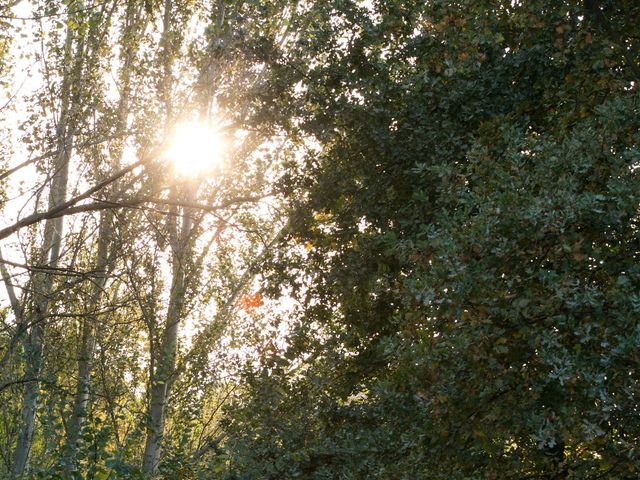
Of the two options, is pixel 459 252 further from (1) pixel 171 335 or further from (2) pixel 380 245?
(1) pixel 171 335

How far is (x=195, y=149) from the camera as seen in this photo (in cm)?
1584

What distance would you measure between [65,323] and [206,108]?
468cm

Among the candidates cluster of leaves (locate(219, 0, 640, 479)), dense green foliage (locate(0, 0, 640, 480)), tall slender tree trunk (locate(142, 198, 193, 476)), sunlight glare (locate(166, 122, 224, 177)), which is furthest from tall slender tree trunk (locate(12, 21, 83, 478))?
cluster of leaves (locate(219, 0, 640, 479))

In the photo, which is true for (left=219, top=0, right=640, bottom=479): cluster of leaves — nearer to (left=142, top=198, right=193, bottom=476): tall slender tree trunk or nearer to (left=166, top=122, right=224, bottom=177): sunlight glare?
(left=166, top=122, right=224, bottom=177): sunlight glare

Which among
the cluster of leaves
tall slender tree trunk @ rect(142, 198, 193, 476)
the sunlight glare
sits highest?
the sunlight glare

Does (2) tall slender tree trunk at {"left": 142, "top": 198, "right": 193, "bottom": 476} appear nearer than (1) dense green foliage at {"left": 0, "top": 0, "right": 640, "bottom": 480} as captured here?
No

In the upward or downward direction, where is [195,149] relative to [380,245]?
upward

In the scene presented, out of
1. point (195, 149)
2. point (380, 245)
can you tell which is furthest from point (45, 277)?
point (380, 245)

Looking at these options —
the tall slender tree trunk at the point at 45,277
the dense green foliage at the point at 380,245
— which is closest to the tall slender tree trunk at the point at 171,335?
the dense green foliage at the point at 380,245

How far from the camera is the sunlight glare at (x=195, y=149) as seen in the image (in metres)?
15.0

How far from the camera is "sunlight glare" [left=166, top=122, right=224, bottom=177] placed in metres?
15.0

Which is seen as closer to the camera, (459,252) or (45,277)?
(459,252)

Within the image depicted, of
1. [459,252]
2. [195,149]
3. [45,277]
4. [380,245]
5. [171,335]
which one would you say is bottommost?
[459,252]

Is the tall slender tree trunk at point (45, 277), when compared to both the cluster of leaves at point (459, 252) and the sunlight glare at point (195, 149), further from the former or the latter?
the cluster of leaves at point (459, 252)
